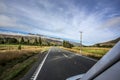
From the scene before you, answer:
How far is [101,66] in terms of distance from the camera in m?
0.93

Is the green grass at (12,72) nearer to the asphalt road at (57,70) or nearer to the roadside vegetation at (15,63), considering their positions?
the roadside vegetation at (15,63)

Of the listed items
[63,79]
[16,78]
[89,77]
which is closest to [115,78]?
[89,77]

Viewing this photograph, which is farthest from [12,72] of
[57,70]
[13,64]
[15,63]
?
[15,63]

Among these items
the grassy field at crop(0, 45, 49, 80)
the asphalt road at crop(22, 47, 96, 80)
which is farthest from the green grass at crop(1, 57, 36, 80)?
the asphalt road at crop(22, 47, 96, 80)

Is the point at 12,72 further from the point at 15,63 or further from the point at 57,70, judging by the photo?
the point at 15,63

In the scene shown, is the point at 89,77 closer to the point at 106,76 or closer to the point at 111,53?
the point at 106,76

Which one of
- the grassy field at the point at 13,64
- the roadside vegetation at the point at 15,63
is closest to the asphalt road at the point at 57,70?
the roadside vegetation at the point at 15,63

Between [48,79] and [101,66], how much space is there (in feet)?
27.5

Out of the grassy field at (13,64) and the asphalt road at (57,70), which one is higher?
the asphalt road at (57,70)

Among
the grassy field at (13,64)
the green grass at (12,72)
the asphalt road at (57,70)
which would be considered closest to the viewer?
the asphalt road at (57,70)

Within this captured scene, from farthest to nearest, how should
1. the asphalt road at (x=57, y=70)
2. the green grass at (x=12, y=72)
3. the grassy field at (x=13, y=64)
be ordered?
the grassy field at (x=13, y=64), the green grass at (x=12, y=72), the asphalt road at (x=57, y=70)

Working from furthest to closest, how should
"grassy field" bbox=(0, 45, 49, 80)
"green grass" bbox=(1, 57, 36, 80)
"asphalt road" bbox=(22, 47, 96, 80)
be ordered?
"grassy field" bbox=(0, 45, 49, 80) < "green grass" bbox=(1, 57, 36, 80) < "asphalt road" bbox=(22, 47, 96, 80)

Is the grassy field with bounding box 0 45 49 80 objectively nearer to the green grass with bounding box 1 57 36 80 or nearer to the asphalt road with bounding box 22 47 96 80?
the green grass with bounding box 1 57 36 80

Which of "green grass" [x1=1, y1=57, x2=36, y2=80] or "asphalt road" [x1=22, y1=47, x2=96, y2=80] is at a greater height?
"asphalt road" [x1=22, y1=47, x2=96, y2=80]
